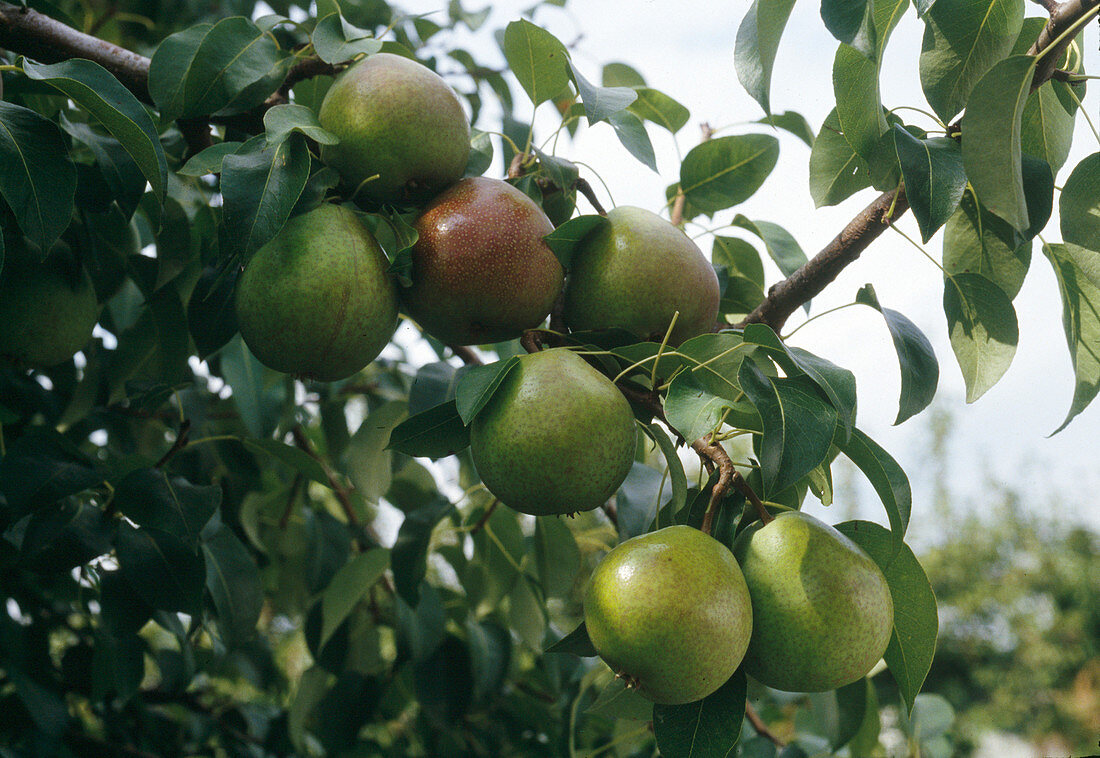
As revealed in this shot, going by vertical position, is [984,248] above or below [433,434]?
above

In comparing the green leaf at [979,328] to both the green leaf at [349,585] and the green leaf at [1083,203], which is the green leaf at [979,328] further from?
the green leaf at [349,585]

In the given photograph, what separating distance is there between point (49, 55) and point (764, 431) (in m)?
1.04

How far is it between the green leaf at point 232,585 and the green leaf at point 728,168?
93 cm

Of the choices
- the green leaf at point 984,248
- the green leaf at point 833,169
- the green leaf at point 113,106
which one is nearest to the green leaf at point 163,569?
the green leaf at point 113,106

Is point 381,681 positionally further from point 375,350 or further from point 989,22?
point 989,22

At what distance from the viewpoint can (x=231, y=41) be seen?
1.03m

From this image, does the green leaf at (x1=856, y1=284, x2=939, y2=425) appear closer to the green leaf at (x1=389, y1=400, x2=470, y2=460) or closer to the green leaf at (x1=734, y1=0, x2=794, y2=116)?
the green leaf at (x1=734, y1=0, x2=794, y2=116)

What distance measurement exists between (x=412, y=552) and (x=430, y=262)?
2.09ft

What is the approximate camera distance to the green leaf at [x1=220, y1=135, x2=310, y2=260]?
0.80m

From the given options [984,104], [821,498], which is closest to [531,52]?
[984,104]

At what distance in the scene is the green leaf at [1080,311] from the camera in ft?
3.06

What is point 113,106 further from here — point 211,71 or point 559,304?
point 559,304

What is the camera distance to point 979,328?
0.96 m

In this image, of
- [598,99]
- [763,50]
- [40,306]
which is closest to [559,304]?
[598,99]
